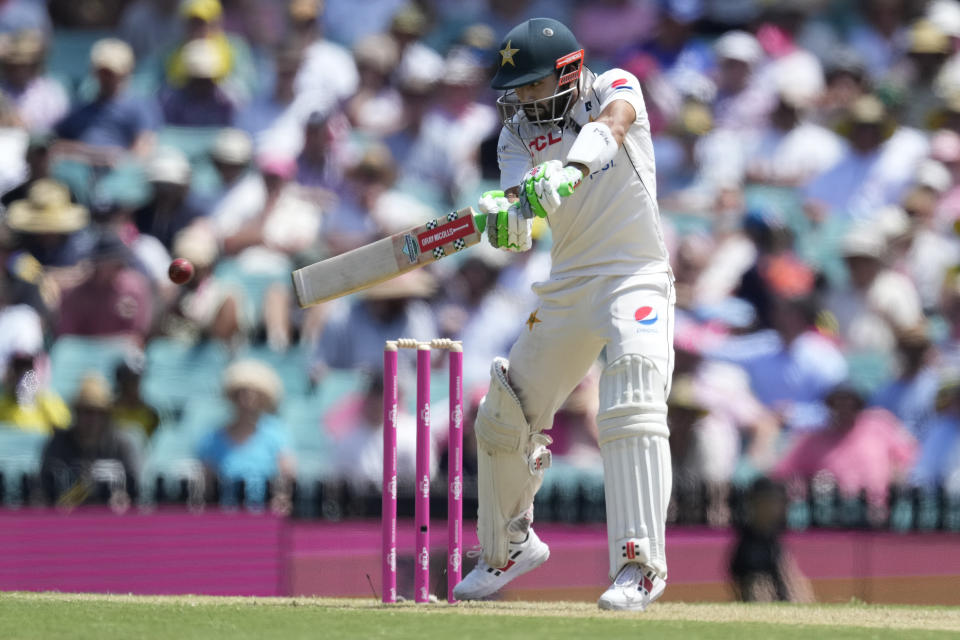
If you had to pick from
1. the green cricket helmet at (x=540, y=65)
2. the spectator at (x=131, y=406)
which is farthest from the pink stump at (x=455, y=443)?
the spectator at (x=131, y=406)

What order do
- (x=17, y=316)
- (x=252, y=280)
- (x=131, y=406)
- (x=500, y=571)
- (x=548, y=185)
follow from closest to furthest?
(x=548, y=185)
(x=500, y=571)
(x=131, y=406)
(x=17, y=316)
(x=252, y=280)

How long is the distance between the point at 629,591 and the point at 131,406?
444 cm

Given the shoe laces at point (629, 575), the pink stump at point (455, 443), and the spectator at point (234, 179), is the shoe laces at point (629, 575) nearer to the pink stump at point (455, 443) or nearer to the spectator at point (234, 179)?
the pink stump at point (455, 443)

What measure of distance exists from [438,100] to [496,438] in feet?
20.1

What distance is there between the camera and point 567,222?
5887mm

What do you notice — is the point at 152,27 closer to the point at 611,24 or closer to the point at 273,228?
the point at 273,228

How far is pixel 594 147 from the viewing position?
18.2ft

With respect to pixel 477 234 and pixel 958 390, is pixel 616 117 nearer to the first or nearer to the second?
pixel 477 234

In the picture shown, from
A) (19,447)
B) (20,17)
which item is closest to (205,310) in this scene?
(19,447)

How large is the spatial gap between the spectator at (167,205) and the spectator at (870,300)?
13.5 feet

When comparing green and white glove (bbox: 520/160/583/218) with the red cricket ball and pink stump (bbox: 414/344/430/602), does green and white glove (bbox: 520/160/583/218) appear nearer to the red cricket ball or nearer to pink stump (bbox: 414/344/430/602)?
pink stump (bbox: 414/344/430/602)

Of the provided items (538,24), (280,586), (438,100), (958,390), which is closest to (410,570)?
(280,586)

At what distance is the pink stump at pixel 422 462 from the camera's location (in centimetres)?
→ 608

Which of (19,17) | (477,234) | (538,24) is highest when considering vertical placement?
(19,17)
